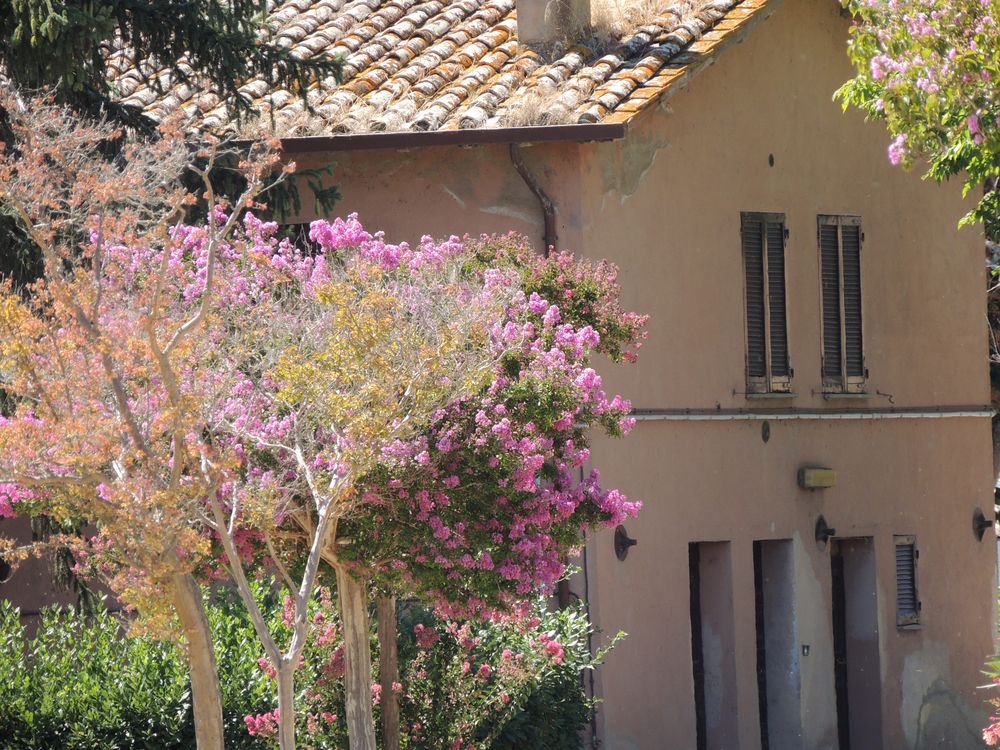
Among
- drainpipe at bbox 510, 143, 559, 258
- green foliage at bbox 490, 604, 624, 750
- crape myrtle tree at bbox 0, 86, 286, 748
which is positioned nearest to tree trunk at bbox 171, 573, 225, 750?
crape myrtle tree at bbox 0, 86, 286, 748

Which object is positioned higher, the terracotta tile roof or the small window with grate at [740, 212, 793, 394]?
the terracotta tile roof

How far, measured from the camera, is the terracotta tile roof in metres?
15.7

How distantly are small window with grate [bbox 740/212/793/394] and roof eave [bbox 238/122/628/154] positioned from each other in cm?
238

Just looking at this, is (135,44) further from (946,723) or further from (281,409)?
(946,723)

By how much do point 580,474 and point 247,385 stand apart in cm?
547

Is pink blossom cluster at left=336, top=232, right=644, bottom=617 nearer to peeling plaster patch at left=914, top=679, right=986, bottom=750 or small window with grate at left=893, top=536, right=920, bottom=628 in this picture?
small window with grate at left=893, top=536, right=920, bottom=628

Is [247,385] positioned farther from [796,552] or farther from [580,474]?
[796,552]

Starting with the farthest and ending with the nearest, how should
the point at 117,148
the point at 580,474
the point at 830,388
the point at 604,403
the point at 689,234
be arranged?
the point at 830,388
the point at 689,234
the point at 580,474
the point at 117,148
the point at 604,403

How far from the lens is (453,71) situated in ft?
54.5

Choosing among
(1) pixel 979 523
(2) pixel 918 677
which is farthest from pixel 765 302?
(2) pixel 918 677

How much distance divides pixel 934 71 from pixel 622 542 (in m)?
5.47

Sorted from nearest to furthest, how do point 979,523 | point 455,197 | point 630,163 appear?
point 455,197
point 630,163
point 979,523

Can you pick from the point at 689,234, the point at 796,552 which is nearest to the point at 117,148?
the point at 689,234

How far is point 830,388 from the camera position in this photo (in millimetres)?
17859
